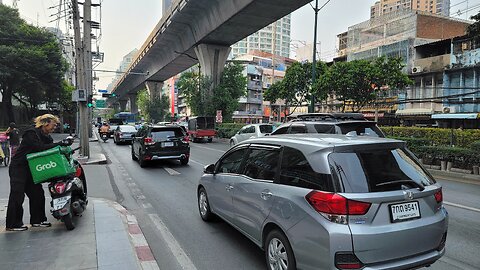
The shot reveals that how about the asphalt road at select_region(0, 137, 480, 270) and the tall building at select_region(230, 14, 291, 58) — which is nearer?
the asphalt road at select_region(0, 137, 480, 270)

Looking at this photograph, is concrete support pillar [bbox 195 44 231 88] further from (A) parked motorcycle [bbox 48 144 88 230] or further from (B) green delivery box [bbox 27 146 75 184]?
(B) green delivery box [bbox 27 146 75 184]

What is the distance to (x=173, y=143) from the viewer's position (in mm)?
13477

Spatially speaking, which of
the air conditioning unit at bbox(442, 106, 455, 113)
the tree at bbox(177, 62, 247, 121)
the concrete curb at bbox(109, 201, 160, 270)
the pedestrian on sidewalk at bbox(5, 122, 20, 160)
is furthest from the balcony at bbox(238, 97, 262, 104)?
the concrete curb at bbox(109, 201, 160, 270)

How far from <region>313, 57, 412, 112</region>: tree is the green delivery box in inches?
707

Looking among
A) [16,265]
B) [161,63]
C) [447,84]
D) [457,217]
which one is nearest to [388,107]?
[447,84]

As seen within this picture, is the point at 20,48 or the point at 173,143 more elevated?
the point at 20,48

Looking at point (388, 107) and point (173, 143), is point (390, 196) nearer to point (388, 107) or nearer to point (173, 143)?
point (173, 143)

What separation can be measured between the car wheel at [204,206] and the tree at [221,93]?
28.7 m

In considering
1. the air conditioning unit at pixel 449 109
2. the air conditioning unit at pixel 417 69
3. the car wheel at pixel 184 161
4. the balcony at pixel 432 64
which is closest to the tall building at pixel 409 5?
the balcony at pixel 432 64

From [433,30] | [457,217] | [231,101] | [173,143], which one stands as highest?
[433,30]

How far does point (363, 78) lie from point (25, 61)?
28154 millimetres

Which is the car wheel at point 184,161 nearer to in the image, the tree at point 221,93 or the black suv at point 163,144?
the black suv at point 163,144

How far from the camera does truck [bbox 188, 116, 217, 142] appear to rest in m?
29.4

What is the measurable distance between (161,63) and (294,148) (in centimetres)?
4275
